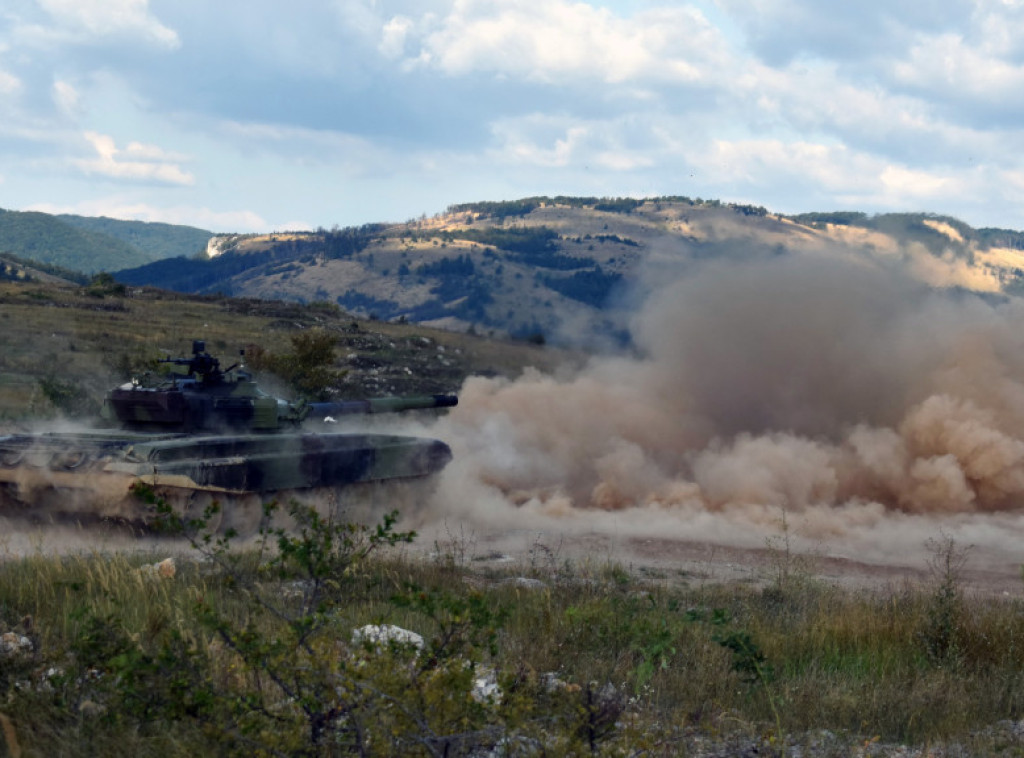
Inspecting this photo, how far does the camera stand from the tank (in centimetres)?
1364

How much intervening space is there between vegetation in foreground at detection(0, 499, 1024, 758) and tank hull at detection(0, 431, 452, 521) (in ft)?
7.96

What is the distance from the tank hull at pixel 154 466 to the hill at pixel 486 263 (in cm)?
3312

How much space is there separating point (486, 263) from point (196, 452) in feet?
404

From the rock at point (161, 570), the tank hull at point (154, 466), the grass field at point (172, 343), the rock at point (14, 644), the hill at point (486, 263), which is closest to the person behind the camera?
the rock at point (14, 644)

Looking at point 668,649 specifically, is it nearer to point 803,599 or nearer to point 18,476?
point 803,599

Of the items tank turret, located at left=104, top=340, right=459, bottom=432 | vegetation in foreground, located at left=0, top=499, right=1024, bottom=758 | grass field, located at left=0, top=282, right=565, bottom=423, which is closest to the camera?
vegetation in foreground, located at left=0, top=499, right=1024, bottom=758

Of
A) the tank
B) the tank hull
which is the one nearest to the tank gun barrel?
the tank

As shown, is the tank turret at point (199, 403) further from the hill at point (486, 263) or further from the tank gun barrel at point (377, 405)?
the hill at point (486, 263)

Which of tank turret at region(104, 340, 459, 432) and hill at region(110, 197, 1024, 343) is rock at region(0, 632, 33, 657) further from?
hill at region(110, 197, 1024, 343)

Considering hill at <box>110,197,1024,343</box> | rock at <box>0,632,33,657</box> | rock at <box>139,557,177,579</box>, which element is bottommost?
rock at <box>139,557,177,579</box>

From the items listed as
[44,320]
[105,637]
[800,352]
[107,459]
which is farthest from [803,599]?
[44,320]

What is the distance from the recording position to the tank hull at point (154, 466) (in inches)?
533

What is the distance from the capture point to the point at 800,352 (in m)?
22.9

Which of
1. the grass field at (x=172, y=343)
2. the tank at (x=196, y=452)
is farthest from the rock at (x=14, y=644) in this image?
the grass field at (x=172, y=343)
